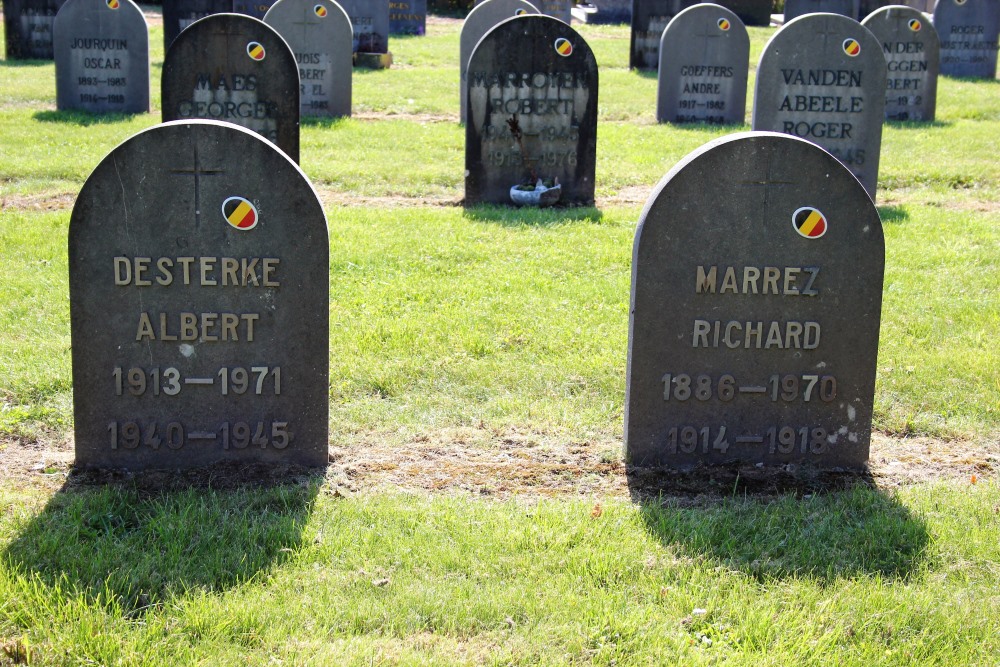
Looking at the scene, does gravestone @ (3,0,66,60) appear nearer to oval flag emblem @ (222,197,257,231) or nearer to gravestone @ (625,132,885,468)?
oval flag emblem @ (222,197,257,231)

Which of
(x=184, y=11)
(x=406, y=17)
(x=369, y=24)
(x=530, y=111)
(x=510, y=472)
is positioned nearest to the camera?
(x=510, y=472)

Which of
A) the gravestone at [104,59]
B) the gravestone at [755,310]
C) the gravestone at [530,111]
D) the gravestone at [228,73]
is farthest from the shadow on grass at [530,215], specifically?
the gravestone at [104,59]

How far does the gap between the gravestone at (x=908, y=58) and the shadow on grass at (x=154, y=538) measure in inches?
487

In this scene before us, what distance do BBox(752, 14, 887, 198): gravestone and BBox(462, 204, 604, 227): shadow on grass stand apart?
5.53ft

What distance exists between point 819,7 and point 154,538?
23.2m

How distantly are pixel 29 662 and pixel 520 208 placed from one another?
7423 millimetres

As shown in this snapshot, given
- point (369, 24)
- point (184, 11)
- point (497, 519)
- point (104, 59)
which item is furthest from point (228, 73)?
point (369, 24)

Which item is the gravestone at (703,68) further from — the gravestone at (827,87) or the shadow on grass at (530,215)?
the shadow on grass at (530,215)

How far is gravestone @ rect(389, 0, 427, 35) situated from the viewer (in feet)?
89.1

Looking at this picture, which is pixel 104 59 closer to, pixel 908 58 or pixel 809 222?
pixel 908 58

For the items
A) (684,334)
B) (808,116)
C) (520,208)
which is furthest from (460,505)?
(808,116)

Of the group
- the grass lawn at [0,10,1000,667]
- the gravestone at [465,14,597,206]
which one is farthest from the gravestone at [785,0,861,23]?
the grass lawn at [0,10,1000,667]

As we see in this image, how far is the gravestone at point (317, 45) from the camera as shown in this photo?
14.8 meters

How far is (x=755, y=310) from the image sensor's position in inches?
183
